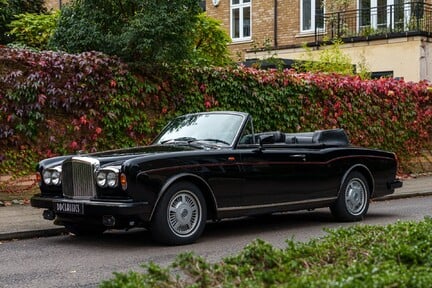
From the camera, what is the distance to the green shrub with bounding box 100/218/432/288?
4.11 meters

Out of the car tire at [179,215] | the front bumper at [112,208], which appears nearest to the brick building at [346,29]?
the car tire at [179,215]

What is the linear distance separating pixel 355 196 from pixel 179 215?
3581 millimetres

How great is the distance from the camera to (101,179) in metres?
8.16

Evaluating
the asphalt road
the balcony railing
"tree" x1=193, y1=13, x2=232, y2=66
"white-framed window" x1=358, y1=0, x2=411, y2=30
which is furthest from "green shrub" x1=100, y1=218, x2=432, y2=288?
"white-framed window" x1=358, y1=0, x2=411, y2=30

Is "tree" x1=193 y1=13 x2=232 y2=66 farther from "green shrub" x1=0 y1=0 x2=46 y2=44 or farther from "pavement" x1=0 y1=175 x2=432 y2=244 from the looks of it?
"pavement" x1=0 y1=175 x2=432 y2=244

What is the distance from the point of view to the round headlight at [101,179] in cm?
812

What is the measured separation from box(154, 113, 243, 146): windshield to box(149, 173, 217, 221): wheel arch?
0.86 metres

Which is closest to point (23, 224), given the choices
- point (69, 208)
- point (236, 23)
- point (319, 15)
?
point (69, 208)

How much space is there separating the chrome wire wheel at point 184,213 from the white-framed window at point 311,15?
20.5m

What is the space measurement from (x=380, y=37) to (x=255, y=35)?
24.5 ft

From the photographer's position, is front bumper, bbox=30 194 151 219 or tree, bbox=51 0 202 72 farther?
tree, bbox=51 0 202 72

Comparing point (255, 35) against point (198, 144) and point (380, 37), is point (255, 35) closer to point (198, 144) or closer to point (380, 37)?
point (380, 37)

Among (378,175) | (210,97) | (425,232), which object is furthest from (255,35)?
(425,232)

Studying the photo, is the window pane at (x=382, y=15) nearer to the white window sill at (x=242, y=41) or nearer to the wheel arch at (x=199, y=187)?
the white window sill at (x=242, y=41)
